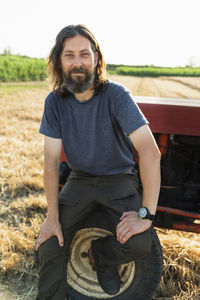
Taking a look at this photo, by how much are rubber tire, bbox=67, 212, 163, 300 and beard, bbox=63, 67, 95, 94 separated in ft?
2.76

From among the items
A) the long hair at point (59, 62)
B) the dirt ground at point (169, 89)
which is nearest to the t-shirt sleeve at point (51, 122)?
the long hair at point (59, 62)

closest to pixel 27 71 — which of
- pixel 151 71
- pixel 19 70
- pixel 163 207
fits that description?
pixel 19 70

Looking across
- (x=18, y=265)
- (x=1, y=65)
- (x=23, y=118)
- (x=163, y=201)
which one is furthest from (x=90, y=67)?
(x=1, y=65)

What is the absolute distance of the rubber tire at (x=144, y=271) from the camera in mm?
2102

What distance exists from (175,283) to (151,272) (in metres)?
0.45

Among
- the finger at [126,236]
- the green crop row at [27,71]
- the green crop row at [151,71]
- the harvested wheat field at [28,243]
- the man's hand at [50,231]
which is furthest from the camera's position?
the green crop row at [151,71]

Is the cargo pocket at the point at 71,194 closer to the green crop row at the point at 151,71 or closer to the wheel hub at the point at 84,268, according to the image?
the wheel hub at the point at 84,268

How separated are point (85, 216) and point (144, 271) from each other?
1.70 feet

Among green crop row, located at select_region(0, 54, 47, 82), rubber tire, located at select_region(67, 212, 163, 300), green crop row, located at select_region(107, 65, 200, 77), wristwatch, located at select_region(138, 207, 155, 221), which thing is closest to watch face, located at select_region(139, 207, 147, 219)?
wristwatch, located at select_region(138, 207, 155, 221)

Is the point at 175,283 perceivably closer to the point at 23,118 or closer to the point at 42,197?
the point at 42,197

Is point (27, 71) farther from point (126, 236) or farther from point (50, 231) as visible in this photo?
point (126, 236)

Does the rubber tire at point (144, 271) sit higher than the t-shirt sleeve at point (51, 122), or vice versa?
the t-shirt sleeve at point (51, 122)

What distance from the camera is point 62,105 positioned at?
2230mm

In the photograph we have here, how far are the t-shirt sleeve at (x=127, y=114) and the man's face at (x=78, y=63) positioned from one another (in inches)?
9.8
